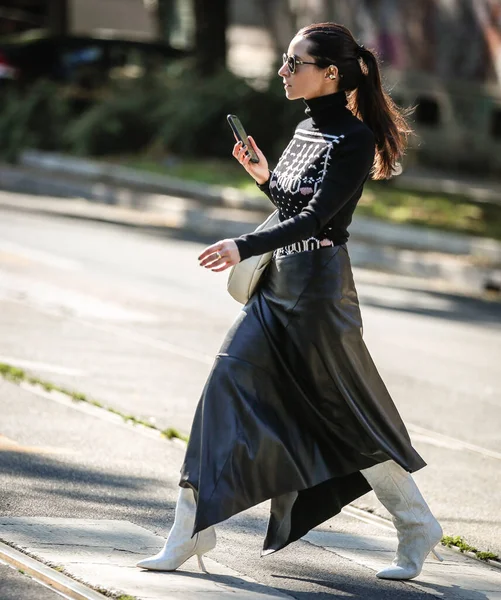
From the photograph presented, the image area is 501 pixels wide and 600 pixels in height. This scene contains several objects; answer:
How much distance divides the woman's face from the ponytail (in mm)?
126

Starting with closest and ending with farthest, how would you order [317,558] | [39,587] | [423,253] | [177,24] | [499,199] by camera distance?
1. [39,587]
2. [317,558]
3. [423,253]
4. [499,199]
5. [177,24]

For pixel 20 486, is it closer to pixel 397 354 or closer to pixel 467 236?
pixel 397 354

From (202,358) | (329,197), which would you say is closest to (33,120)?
(202,358)

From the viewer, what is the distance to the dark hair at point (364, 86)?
512 cm

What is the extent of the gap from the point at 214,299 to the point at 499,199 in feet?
34.7

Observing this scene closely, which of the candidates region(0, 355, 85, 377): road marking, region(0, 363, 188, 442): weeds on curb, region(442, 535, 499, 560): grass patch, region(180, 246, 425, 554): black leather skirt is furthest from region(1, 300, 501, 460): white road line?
region(180, 246, 425, 554): black leather skirt

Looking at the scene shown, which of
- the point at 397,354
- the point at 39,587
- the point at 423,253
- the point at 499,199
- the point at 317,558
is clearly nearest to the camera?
the point at 39,587

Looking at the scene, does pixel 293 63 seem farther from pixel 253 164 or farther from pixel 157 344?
pixel 157 344

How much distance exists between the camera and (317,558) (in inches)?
220

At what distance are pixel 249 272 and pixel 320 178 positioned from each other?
424mm

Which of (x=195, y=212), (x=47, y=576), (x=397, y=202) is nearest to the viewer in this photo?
(x=47, y=576)

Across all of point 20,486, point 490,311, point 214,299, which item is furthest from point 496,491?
point 490,311

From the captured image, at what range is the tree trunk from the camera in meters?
26.2

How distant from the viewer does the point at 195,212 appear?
1980cm
